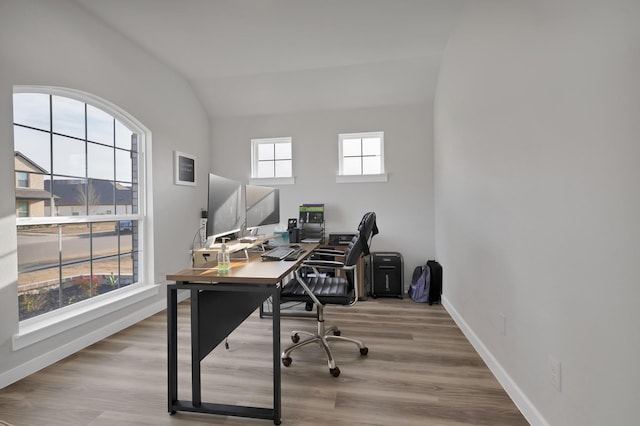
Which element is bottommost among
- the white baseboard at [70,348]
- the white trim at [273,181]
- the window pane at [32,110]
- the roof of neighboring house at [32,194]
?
the white baseboard at [70,348]

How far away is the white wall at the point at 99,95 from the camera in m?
2.01

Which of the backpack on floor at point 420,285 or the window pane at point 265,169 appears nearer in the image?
the backpack on floor at point 420,285

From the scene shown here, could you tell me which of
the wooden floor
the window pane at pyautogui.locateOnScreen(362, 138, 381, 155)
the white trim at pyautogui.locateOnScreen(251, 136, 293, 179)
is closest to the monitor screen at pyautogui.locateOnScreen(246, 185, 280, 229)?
the wooden floor

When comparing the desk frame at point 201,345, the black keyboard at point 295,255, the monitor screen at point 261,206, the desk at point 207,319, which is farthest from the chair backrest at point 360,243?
the monitor screen at point 261,206

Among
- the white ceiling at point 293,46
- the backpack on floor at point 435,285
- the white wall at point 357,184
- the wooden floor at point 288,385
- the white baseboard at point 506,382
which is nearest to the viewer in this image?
the white baseboard at point 506,382

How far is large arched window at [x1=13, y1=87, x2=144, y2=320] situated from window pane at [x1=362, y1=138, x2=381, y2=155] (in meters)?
2.69

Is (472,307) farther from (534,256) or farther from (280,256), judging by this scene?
(280,256)

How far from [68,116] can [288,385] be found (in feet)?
8.92

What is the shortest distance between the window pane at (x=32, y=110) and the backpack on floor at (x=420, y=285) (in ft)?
12.7

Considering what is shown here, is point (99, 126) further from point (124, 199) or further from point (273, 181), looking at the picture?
point (273, 181)

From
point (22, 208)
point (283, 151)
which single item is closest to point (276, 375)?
point (22, 208)

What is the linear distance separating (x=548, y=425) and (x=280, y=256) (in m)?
1.69

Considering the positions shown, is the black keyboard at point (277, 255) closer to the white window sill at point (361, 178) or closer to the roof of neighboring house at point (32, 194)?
the roof of neighboring house at point (32, 194)

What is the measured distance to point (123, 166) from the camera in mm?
3113
